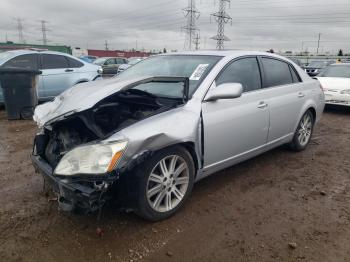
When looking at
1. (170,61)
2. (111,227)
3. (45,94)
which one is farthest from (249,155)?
(45,94)

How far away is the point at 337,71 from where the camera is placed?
9734 mm

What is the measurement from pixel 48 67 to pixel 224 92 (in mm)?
6699

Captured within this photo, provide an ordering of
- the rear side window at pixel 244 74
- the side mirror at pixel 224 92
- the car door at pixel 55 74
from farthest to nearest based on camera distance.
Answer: the car door at pixel 55 74
the rear side window at pixel 244 74
the side mirror at pixel 224 92

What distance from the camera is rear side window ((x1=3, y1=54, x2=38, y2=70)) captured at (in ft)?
26.4

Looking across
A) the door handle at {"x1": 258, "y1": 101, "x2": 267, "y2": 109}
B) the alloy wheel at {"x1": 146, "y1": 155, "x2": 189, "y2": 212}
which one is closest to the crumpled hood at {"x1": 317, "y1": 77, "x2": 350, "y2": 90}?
the door handle at {"x1": 258, "y1": 101, "x2": 267, "y2": 109}

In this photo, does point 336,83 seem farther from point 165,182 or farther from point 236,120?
point 165,182

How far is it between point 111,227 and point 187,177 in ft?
2.77

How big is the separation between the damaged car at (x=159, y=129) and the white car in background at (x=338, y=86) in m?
5.22

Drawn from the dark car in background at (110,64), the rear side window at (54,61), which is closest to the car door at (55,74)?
the rear side window at (54,61)

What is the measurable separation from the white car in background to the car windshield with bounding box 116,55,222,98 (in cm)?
642

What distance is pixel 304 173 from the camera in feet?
14.1

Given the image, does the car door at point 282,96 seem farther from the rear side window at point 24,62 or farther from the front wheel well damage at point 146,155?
the rear side window at point 24,62

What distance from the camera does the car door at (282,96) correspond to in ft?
13.7

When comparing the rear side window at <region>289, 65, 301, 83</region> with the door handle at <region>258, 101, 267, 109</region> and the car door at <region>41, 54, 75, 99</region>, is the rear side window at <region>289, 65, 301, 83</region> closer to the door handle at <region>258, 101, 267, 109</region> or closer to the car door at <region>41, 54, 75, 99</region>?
the door handle at <region>258, 101, 267, 109</region>
